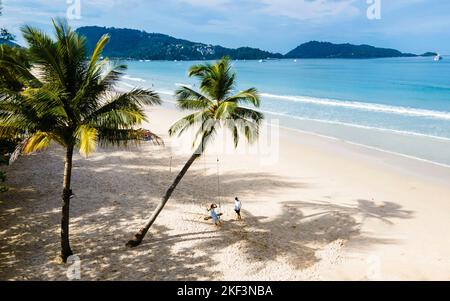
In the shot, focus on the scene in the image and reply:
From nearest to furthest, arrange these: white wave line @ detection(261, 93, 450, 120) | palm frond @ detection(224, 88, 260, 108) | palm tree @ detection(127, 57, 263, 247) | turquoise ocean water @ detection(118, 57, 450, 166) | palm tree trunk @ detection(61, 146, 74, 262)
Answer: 1. palm tree trunk @ detection(61, 146, 74, 262)
2. palm frond @ detection(224, 88, 260, 108)
3. palm tree @ detection(127, 57, 263, 247)
4. turquoise ocean water @ detection(118, 57, 450, 166)
5. white wave line @ detection(261, 93, 450, 120)

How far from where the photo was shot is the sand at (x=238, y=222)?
11.0 meters

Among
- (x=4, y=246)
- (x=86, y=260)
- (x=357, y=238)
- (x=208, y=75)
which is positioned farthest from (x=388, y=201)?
(x=4, y=246)

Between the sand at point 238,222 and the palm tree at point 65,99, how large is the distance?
11.2 feet

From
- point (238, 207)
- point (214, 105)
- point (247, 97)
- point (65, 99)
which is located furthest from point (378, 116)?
point (65, 99)

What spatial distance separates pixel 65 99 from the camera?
29.9 feet

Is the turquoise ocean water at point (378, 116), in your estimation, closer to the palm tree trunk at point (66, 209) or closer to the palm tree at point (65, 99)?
the palm tree at point (65, 99)

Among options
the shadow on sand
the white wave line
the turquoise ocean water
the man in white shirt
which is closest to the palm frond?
the man in white shirt

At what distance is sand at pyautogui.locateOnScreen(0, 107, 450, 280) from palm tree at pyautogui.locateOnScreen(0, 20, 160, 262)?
11.2 feet

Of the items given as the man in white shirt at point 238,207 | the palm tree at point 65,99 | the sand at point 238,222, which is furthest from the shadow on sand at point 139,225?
the palm tree at point 65,99

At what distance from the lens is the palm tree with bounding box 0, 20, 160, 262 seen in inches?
348

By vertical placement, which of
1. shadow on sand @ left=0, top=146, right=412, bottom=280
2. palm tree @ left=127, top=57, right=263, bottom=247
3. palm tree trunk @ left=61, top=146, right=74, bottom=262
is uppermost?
palm tree @ left=127, top=57, right=263, bottom=247

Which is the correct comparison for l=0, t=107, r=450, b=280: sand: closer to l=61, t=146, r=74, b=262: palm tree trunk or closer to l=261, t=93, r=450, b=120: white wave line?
l=61, t=146, r=74, b=262: palm tree trunk
